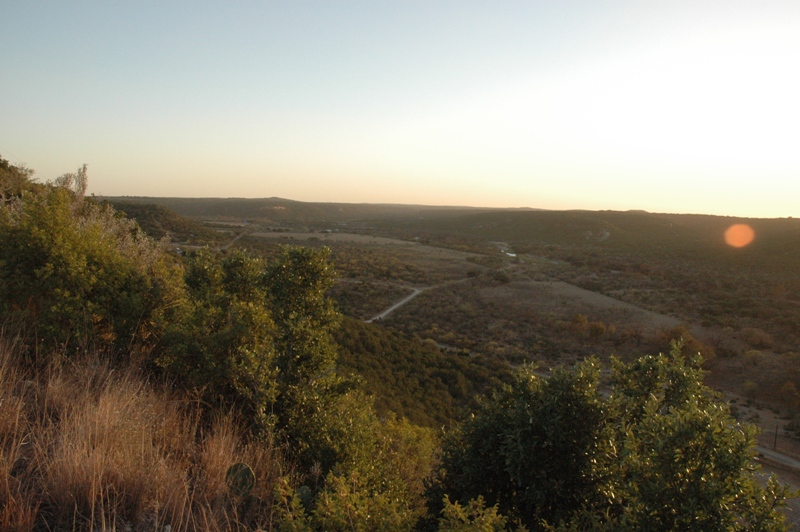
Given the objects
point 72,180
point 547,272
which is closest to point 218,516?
point 72,180

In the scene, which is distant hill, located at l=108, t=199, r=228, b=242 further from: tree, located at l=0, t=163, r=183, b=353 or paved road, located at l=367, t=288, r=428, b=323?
tree, located at l=0, t=163, r=183, b=353

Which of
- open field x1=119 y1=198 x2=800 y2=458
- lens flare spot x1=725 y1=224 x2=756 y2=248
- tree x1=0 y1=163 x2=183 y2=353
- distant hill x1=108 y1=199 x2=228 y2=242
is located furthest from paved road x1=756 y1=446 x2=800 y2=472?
lens flare spot x1=725 y1=224 x2=756 y2=248

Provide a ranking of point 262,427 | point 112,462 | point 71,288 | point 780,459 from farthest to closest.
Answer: point 780,459
point 71,288
point 262,427
point 112,462

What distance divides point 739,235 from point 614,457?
9945cm

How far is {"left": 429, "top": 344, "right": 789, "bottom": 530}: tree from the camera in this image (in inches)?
134

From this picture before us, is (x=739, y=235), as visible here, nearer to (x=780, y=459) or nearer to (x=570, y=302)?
(x=570, y=302)

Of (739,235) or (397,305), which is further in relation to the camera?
(739,235)

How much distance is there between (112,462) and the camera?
3604mm

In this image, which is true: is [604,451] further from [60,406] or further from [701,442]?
[60,406]

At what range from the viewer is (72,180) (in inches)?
586

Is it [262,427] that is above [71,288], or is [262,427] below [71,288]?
below

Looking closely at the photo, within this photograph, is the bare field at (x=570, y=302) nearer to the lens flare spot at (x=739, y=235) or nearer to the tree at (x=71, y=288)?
the tree at (x=71, y=288)

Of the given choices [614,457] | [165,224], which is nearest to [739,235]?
[165,224]

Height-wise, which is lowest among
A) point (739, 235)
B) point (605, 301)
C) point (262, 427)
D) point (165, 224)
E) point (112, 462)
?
point (605, 301)
